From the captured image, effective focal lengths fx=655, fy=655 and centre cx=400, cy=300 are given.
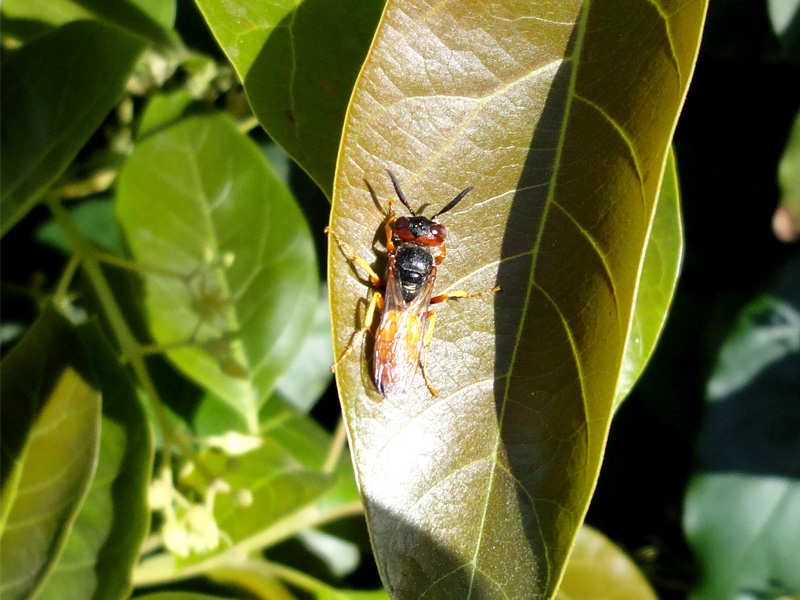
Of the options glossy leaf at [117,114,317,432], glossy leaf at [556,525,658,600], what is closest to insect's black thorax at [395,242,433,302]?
glossy leaf at [117,114,317,432]

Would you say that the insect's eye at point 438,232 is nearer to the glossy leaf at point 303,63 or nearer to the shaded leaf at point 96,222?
the glossy leaf at point 303,63

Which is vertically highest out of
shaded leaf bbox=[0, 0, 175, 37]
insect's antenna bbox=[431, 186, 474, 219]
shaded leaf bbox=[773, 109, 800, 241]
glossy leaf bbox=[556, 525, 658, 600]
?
shaded leaf bbox=[0, 0, 175, 37]

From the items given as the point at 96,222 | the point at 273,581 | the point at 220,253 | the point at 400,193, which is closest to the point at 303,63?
the point at 400,193

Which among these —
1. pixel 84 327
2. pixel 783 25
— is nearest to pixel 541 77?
pixel 84 327

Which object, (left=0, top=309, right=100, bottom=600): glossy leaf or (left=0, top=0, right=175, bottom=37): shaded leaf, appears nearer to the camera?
(left=0, top=309, right=100, bottom=600): glossy leaf

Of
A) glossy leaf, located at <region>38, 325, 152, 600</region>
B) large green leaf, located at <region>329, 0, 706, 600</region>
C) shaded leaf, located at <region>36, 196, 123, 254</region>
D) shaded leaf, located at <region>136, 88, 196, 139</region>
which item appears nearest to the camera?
large green leaf, located at <region>329, 0, 706, 600</region>

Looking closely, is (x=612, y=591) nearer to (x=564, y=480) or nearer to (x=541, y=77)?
(x=564, y=480)

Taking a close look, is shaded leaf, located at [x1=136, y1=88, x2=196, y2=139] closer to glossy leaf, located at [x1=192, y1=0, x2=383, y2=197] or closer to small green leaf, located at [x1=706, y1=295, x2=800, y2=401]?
glossy leaf, located at [x1=192, y1=0, x2=383, y2=197]
